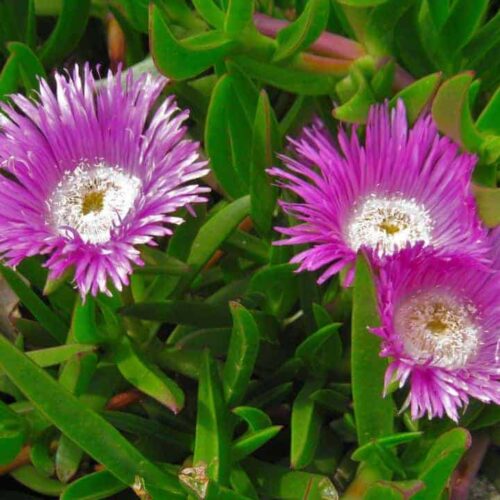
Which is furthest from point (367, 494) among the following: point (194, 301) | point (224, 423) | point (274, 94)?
point (274, 94)

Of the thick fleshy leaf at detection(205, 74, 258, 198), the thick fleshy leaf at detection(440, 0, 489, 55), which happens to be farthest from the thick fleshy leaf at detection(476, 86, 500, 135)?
the thick fleshy leaf at detection(205, 74, 258, 198)

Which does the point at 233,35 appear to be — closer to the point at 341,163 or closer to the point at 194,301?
the point at 341,163

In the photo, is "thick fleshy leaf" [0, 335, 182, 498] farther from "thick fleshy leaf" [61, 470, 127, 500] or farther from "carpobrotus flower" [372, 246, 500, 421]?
"carpobrotus flower" [372, 246, 500, 421]

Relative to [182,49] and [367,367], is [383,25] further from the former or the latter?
[367,367]

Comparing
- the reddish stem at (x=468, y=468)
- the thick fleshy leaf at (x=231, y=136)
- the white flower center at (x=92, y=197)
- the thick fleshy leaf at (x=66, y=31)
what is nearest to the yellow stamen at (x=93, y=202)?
the white flower center at (x=92, y=197)

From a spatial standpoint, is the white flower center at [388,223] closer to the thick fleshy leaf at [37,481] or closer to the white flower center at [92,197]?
the white flower center at [92,197]

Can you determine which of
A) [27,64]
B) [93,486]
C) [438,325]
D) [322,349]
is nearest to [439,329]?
[438,325]
